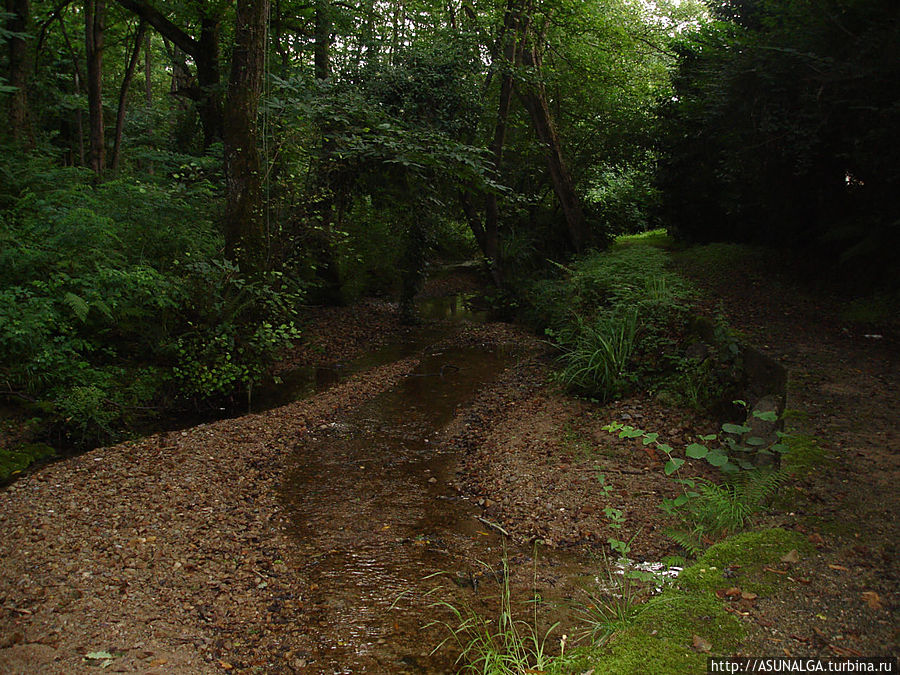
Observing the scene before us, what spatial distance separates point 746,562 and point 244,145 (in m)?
7.00

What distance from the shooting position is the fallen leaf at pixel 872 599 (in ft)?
8.25

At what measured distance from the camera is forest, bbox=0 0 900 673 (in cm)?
351

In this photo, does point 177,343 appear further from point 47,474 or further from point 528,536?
point 528,536

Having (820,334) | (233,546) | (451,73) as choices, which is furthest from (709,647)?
(451,73)

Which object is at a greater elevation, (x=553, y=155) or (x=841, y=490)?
(x=553, y=155)

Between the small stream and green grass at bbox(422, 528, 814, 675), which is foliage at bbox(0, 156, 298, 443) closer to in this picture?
the small stream

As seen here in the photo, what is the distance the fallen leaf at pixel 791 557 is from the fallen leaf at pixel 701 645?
858 millimetres

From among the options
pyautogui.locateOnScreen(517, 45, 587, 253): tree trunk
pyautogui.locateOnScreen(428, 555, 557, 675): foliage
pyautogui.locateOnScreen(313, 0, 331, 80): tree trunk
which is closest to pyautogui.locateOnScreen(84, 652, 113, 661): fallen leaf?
pyautogui.locateOnScreen(428, 555, 557, 675): foliage

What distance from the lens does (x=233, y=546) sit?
388cm

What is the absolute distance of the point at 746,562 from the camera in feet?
9.73

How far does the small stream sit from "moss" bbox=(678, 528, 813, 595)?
0.78 meters

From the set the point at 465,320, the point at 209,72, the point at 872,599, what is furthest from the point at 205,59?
the point at 872,599

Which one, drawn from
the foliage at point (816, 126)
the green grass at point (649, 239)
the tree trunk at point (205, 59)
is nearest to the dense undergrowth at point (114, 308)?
the tree trunk at point (205, 59)

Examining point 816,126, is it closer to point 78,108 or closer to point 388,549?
point 388,549
